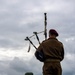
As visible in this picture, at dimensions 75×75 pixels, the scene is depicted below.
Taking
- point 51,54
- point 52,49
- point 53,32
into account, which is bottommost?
point 51,54

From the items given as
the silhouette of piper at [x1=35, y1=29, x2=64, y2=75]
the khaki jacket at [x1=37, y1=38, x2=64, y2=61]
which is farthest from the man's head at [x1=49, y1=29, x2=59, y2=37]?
the khaki jacket at [x1=37, y1=38, x2=64, y2=61]

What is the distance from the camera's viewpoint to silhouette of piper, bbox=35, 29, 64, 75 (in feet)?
28.1

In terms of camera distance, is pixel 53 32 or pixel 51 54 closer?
pixel 51 54

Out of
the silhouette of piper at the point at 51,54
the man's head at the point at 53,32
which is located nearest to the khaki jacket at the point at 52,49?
the silhouette of piper at the point at 51,54

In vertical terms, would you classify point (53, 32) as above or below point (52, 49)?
above

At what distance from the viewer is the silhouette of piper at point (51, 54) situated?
8578 mm

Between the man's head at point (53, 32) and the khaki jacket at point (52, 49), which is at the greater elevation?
the man's head at point (53, 32)

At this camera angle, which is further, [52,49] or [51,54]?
[52,49]

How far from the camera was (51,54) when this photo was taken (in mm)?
8648

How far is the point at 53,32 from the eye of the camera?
8.78 m

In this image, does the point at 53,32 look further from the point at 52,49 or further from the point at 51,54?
the point at 51,54

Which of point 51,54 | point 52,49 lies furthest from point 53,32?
point 51,54

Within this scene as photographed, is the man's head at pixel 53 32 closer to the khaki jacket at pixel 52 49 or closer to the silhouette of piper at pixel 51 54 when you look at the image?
the silhouette of piper at pixel 51 54

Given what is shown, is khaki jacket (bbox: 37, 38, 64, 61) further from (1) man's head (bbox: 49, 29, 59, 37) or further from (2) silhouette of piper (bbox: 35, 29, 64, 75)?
(1) man's head (bbox: 49, 29, 59, 37)
